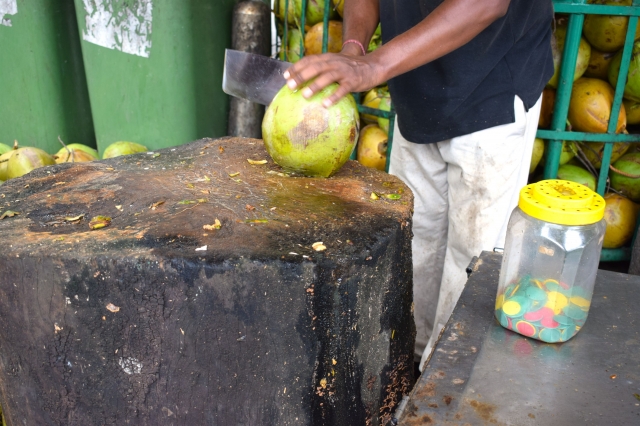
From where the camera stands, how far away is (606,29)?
7.72 ft

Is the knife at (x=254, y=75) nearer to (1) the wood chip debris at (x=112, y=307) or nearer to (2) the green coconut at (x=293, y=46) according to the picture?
(1) the wood chip debris at (x=112, y=307)

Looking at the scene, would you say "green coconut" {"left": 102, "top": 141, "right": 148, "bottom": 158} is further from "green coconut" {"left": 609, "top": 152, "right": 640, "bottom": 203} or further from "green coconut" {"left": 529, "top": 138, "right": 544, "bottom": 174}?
"green coconut" {"left": 609, "top": 152, "right": 640, "bottom": 203}

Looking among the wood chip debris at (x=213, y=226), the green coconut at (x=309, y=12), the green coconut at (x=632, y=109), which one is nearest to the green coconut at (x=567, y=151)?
the green coconut at (x=632, y=109)

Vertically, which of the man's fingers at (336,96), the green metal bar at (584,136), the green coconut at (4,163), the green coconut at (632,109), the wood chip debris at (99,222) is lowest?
the green coconut at (4,163)

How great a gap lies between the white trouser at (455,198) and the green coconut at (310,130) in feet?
1.74

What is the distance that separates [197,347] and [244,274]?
0.70 ft

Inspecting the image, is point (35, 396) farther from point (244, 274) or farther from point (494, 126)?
point (494, 126)

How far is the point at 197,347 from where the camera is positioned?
127cm


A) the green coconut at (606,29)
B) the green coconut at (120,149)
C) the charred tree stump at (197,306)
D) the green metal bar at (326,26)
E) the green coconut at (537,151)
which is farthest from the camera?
the green coconut at (120,149)

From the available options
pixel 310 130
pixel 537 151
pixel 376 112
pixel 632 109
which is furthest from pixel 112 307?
pixel 632 109

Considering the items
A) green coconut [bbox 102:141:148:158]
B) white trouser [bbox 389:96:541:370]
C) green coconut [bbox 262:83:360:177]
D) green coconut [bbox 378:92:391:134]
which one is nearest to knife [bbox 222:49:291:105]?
green coconut [bbox 262:83:360:177]

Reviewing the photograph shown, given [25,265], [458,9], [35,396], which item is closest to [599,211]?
[458,9]

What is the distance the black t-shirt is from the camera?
1.79m

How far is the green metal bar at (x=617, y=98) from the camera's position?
2.21m
